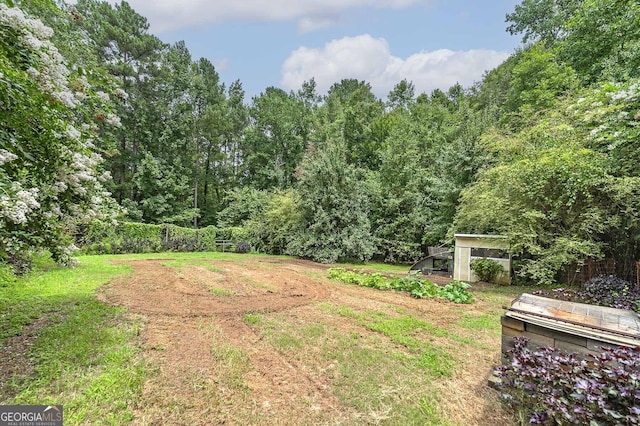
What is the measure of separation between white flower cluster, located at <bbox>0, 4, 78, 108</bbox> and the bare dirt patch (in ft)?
9.06

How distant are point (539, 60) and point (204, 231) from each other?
18.5m

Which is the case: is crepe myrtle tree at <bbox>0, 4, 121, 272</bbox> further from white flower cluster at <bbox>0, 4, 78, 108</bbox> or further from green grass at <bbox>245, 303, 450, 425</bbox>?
green grass at <bbox>245, 303, 450, 425</bbox>

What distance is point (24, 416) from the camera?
80.7 inches

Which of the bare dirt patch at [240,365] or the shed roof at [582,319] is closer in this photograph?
the shed roof at [582,319]

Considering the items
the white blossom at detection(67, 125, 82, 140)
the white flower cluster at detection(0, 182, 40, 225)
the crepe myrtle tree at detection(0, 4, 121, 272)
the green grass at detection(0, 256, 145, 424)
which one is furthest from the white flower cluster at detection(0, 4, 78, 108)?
the green grass at detection(0, 256, 145, 424)

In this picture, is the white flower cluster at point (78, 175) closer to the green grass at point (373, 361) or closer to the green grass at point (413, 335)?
the green grass at point (373, 361)

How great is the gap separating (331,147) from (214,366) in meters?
11.3

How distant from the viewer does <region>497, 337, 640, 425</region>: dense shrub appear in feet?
5.01

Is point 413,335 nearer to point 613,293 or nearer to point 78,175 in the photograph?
point 613,293

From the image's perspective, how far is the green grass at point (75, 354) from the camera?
2195mm

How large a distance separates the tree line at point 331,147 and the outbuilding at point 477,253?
1.62ft

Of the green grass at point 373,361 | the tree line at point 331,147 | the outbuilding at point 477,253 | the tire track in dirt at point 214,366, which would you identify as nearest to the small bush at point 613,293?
the tree line at point 331,147

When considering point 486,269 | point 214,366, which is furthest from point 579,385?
point 486,269

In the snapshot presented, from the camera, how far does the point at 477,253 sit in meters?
8.57
